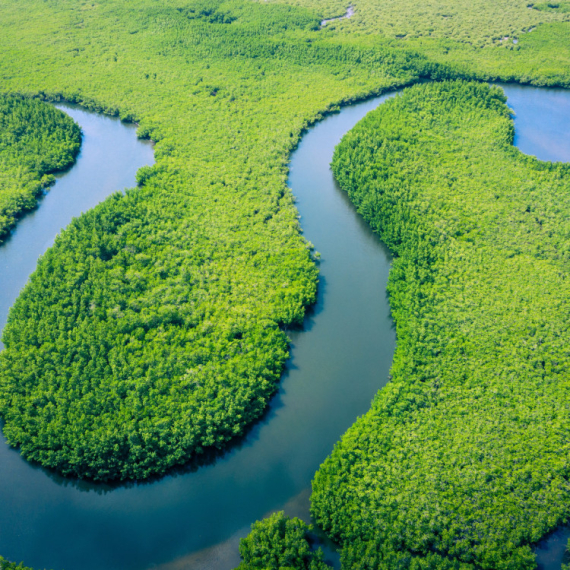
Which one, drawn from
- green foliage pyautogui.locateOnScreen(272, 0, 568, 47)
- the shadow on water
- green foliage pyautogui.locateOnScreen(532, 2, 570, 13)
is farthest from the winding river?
green foliage pyautogui.locateOnScreen(532, 2, 570, 13)

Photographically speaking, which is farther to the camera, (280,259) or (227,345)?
(280,259)

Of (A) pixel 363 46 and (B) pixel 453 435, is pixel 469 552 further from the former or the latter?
(A) pixel 363 46

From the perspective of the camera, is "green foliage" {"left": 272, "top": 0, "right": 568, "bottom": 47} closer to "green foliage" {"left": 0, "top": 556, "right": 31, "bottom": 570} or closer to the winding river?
the winding river

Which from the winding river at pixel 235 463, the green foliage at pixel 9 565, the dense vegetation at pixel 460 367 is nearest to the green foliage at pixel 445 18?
the dense vegetation at pixel 460 367

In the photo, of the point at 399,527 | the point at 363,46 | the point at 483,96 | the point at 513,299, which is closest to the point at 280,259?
the point at 513,299

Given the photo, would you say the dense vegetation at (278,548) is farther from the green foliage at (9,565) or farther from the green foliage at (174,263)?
the green foliage at (9,565)

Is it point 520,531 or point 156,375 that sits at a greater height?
point 156,375

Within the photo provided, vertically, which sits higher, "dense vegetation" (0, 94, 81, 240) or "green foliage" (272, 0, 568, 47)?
"green foliage" (272, 0, 568, 47)
